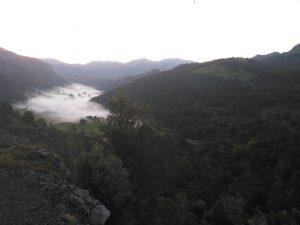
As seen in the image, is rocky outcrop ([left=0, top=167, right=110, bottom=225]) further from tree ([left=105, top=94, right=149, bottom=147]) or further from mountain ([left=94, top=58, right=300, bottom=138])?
mountain ([left=94, top=58, right=300, bottom=138])

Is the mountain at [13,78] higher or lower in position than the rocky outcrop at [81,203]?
lower

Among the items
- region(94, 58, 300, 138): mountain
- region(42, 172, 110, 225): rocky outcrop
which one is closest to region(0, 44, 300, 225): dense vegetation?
region(94, 58, 300, 138): mountain

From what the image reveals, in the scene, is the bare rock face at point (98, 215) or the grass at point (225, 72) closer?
the bare rock face at point (98, 215)

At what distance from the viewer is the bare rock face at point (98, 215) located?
1288cm

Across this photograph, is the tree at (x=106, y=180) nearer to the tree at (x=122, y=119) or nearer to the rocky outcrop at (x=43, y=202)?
the rocky outcrop at (x=43, y=202)

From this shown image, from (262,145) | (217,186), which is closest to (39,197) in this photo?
(217,186)

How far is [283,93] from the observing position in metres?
75.9

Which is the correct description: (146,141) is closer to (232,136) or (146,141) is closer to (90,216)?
(90,216)

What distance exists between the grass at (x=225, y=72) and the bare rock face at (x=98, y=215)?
314ft

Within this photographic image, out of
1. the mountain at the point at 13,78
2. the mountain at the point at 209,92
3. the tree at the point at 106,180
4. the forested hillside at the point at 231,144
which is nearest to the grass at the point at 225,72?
Answer: the mountain at the point at 209,92

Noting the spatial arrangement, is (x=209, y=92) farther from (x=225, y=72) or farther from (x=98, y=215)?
(x=98, y=215)

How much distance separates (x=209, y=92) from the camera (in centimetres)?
9275

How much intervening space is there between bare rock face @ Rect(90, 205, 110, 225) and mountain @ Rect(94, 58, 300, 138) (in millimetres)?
54806

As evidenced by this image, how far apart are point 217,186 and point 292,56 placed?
16603 cm
